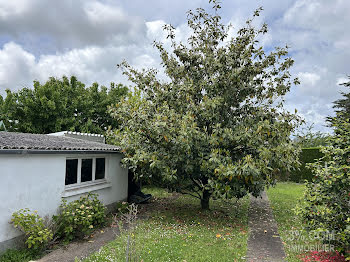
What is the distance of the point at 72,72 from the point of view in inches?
928

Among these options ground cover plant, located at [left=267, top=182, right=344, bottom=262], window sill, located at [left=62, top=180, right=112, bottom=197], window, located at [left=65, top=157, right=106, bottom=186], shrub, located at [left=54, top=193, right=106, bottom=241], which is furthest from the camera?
window, located at [left=65, top=157, right=106, bottom=186]

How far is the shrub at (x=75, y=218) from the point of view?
6.96 m

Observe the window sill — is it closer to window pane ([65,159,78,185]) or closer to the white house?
the white house

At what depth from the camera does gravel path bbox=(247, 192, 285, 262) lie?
6.11 meters

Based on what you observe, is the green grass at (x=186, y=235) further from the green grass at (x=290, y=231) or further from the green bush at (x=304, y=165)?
the green bush at (x=304, y=165)

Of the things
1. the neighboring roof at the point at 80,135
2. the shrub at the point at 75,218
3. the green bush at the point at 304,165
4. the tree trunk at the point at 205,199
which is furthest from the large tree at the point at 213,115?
the green bush at the point at 304,165

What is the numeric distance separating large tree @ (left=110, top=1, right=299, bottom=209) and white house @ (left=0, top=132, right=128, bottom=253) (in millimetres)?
1573

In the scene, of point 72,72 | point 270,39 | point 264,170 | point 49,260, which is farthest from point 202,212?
point 72,72

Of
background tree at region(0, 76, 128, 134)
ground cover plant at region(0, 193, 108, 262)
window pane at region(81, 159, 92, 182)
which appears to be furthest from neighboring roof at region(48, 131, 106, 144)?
background tree at region(0, 76, 128, 134)

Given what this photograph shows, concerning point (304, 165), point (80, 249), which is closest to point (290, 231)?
point (80, 249)

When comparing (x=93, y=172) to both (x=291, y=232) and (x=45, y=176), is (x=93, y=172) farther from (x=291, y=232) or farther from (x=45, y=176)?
(x=291, y=232)

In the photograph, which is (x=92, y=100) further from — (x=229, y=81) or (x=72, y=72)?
(x=229, y=81)

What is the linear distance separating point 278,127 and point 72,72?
69.8 ft

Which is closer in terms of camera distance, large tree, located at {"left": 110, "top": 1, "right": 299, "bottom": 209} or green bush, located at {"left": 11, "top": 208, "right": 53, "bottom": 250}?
green bush, located at {"left": 11, "top": 208, "right": 53, "bottom": 250}
